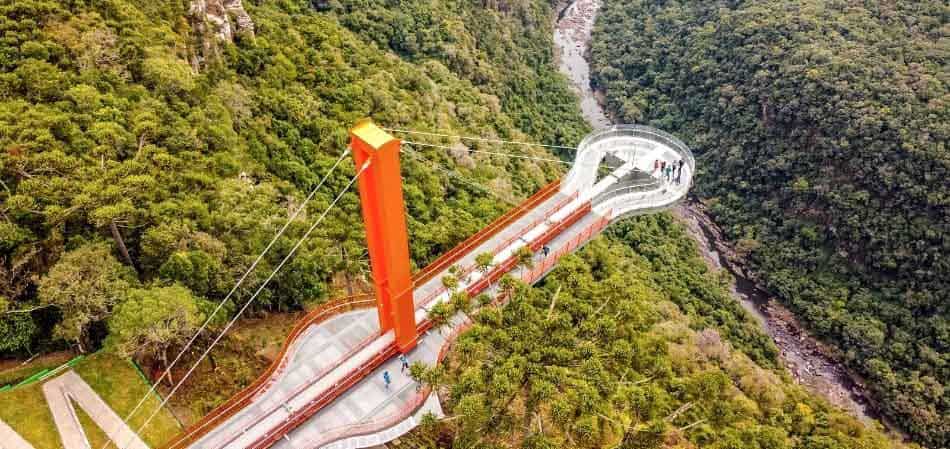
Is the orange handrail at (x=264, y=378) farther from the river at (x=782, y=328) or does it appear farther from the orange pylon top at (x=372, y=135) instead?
the river at (x=782, y=328)

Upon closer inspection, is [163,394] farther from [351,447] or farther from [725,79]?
[725,79]

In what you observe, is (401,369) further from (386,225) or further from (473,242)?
(473,242)

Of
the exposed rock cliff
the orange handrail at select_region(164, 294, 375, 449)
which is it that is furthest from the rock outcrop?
the orange handrail at select_region(164, 294, 375, 449)

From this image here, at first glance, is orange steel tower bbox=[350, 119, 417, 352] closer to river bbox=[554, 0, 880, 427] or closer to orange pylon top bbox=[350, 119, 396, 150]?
orange pylon top bbox=[350, 119, 396, 150]

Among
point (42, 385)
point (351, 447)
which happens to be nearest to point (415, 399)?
point (351, 447)

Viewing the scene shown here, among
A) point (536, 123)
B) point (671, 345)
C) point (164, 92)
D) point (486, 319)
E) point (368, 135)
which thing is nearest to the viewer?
point (368, 135)

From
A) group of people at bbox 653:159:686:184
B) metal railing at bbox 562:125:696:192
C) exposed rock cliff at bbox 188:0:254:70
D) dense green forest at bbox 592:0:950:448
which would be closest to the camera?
group of people at bbox 653:159:686:184
